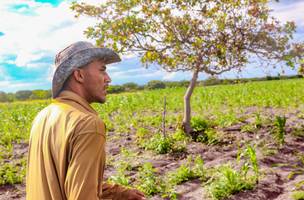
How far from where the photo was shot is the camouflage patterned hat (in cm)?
223

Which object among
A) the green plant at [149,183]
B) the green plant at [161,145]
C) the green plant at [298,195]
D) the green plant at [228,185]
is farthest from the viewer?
the green plant at [161,145]

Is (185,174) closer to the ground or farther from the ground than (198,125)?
closer to the ground

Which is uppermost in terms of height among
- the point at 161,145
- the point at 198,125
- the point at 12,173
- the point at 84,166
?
the point at 84,166

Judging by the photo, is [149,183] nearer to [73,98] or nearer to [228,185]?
[228,185]

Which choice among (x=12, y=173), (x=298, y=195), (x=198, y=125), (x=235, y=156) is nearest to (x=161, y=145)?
(x=235, y=156)

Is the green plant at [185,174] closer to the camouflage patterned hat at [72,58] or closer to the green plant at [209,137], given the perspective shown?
the green plant at [209,137]

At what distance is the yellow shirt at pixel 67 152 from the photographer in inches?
78.0

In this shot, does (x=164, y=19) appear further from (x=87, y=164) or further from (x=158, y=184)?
(x=87, y=164)

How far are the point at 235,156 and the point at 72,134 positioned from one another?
6.22 meters

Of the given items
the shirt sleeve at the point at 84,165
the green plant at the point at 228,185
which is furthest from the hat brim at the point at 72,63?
the green plant at the point at 228,185

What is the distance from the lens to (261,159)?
24.8 ft

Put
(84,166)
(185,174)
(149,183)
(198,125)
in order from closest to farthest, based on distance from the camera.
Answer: (84,166) < (149,183) < (185,174) < (198,125)

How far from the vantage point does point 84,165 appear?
198 cm

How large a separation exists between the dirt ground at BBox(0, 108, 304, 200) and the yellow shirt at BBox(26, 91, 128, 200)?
3.39 m
